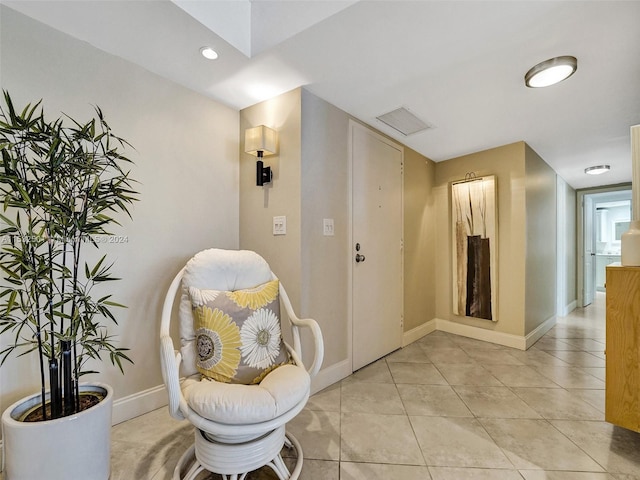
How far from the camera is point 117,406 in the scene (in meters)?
1.72

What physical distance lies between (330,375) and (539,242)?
9.76 feet

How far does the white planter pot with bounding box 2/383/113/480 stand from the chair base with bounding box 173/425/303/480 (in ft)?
1.15

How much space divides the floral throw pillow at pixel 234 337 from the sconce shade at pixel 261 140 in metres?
1.05

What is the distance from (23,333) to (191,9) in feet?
5.96

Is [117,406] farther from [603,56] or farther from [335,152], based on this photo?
[603,56]

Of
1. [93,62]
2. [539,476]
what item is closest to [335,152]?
[93,62]

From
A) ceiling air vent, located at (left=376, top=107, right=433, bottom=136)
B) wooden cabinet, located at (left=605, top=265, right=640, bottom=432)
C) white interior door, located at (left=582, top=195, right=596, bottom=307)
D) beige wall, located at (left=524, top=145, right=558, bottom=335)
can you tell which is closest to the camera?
wooden cabinet, located at (left=605, top=265, right=640, bottom=432)

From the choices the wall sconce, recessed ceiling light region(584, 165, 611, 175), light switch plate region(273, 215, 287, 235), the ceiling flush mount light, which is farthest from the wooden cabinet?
recessed ceiling light region(584, 165, 611, 175)

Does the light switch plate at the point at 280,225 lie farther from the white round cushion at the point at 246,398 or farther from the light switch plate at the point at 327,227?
the white round cushion at the point at 246,398

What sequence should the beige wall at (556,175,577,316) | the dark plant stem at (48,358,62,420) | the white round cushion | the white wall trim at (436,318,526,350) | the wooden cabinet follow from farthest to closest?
the beige wall at (556,175,577,316) < the white wall trim at (436,318,526,350) < the wooden cabinet < the dark plant stem at (48,358,62,420) < the white round cushion

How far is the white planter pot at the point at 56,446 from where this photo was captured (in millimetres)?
1114

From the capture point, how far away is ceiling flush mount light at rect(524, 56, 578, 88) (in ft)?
5.60

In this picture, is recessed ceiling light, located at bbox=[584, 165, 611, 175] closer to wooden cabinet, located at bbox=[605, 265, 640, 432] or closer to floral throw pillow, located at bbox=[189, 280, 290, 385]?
wooden cabinet, located at bbox=[605, 265, 640, 432]

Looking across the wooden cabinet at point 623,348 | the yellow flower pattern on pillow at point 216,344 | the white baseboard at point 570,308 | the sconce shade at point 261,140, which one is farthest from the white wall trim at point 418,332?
the white baseboard at point 570,308
